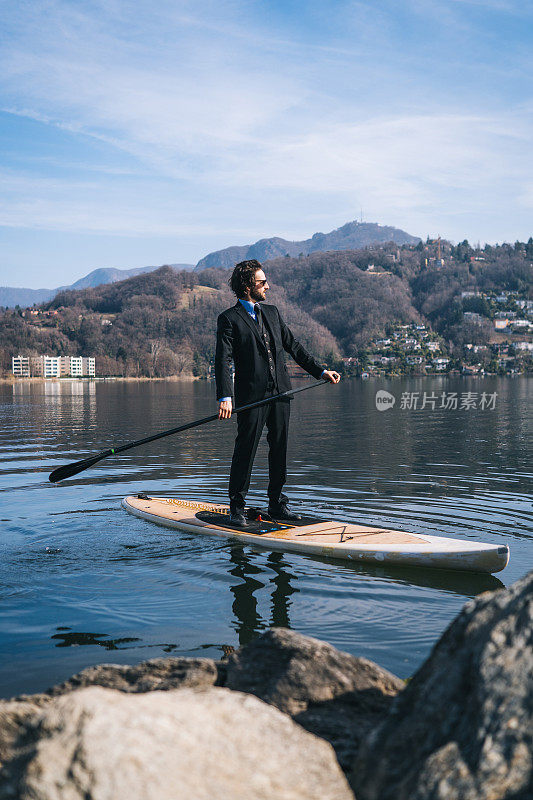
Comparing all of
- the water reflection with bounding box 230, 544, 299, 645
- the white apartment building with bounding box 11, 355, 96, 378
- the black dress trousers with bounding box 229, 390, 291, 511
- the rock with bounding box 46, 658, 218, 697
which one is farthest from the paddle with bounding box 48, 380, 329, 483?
the white apartment building with bounding box 11, 355, 96, 378

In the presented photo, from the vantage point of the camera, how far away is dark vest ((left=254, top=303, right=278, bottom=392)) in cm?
792

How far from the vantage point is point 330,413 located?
36219mm

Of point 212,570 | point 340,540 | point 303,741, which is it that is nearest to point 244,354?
point 340,540

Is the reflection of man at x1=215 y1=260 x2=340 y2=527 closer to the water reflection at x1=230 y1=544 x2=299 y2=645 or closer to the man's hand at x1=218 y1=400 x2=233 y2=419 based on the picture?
the man's hand at x1=218 y1=400 x2=233 y2=419

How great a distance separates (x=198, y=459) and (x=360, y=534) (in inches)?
408

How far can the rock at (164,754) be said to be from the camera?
2.11 metres

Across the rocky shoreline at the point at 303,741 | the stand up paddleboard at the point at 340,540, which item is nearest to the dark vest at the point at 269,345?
the stand up paddleboard at the point at 340,540

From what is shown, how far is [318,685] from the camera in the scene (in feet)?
10.5

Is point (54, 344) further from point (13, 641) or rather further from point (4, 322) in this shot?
point (13, 641)

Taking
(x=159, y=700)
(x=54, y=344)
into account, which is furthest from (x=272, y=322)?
(x=54, y=344)

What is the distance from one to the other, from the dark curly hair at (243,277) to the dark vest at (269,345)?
260 mm

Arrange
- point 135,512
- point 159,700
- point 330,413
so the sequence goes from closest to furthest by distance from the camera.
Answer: point 159,700 → point 135,512 → point 330,413
